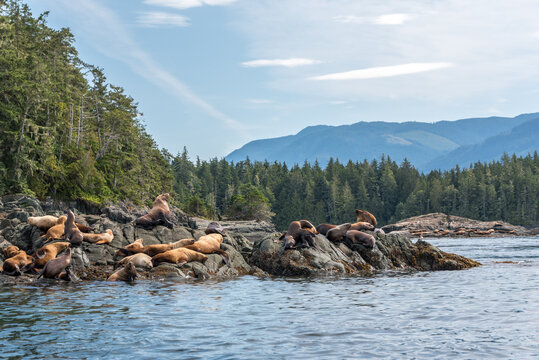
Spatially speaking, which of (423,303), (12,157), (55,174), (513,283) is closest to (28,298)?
(423,303)

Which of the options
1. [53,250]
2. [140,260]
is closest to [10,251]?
[53,250]

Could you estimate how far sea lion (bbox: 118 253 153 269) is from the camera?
2244cm

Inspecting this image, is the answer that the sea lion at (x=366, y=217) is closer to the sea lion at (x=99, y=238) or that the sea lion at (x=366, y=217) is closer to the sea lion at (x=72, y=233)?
the sea lion at (x=99, y=238)

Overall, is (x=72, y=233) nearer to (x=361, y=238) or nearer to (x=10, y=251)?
(x=10, y=251)

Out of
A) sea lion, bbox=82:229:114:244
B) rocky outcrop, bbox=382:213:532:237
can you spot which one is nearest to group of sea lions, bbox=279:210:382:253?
sea lion, bbox=82:229:114:244

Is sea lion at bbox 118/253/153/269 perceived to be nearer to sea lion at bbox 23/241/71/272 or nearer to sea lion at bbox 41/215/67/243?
sea lion at bbox 23/241/71/272

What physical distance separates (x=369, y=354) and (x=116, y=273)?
554 inches

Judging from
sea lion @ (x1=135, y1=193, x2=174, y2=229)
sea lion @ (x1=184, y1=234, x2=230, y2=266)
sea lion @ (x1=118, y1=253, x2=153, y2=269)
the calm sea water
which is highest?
sea lion @ (x1=135, y1=193, x2=174, y2=229)

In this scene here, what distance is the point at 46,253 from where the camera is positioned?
23.2 m

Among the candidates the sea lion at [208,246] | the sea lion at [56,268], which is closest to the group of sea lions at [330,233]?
the sea lion at [208,246]

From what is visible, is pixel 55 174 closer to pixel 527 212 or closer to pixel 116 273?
pixel 116 273

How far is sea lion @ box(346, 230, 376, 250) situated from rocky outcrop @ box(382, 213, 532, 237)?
323ft

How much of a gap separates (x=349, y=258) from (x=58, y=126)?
54298 mm

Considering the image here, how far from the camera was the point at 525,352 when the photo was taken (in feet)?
34.6
